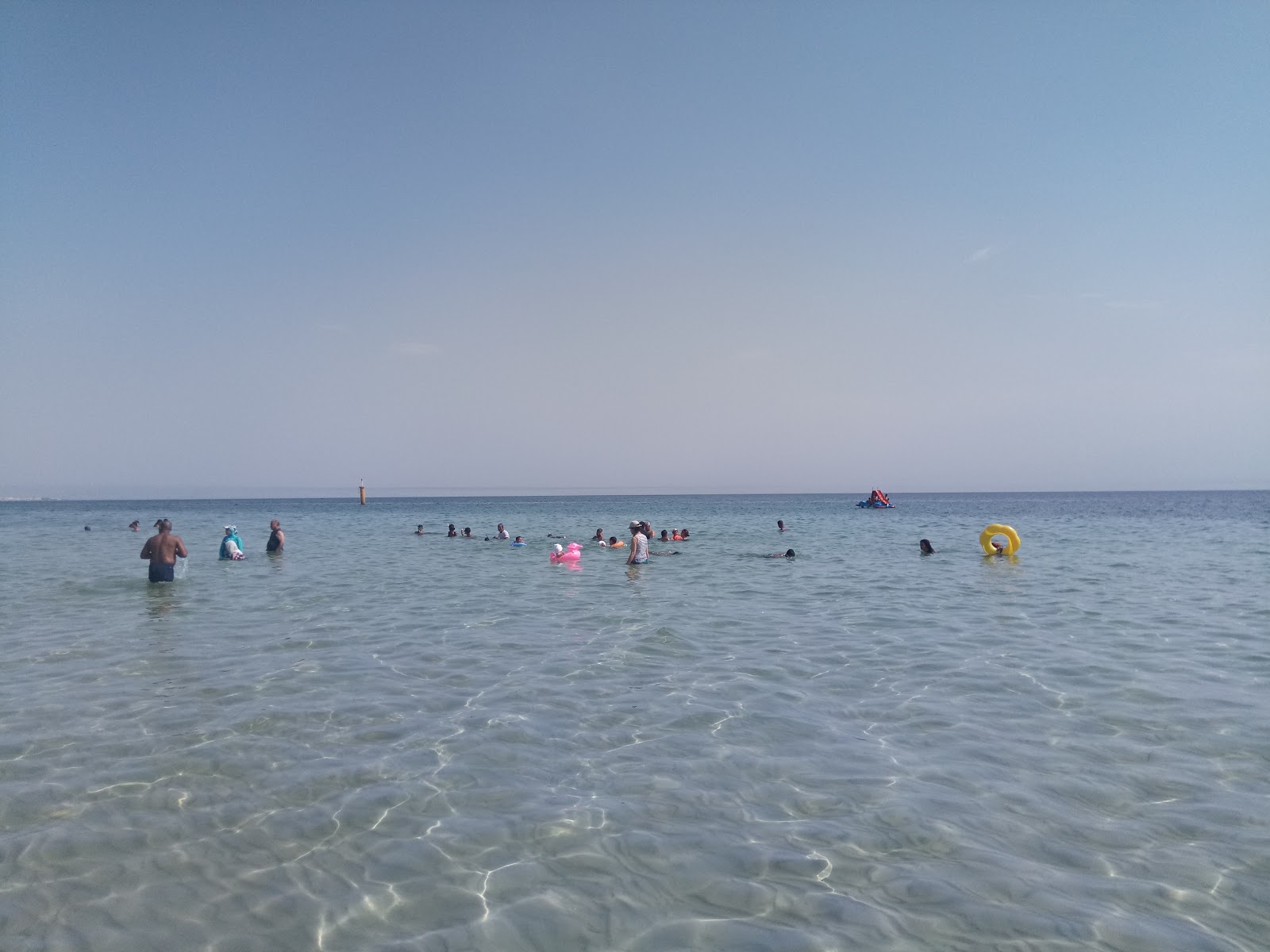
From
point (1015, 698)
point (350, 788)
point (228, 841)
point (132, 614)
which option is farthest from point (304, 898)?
point (132, 614)

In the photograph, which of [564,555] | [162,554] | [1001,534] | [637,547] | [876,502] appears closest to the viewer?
[162,554]

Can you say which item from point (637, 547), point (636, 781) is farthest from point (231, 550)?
point (636, 781)

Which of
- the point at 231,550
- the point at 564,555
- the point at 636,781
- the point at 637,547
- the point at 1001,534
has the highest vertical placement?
the point at 1001,534

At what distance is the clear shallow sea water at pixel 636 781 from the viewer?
484cm

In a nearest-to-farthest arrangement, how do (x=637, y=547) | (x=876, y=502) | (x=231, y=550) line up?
(x=637, y=547)
(x=231, y=550)
(x=876, y=502)

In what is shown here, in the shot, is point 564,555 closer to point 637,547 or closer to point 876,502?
point 637,547

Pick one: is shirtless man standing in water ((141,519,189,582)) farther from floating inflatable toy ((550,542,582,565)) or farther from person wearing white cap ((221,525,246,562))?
floating inflatable toy ((550,542,582,565))

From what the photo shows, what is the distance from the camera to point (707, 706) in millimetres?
9266

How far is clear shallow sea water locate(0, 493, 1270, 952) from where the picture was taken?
484cm

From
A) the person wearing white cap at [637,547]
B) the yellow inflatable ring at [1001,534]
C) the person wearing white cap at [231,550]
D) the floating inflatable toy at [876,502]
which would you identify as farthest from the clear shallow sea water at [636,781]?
the floating inflatable toy at [876,502]

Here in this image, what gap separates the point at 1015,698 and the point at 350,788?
809 centimetres

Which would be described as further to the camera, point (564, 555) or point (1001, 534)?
point (1001, 534)

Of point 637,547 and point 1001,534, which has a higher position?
point 1001,534

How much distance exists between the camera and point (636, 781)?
6.98m
